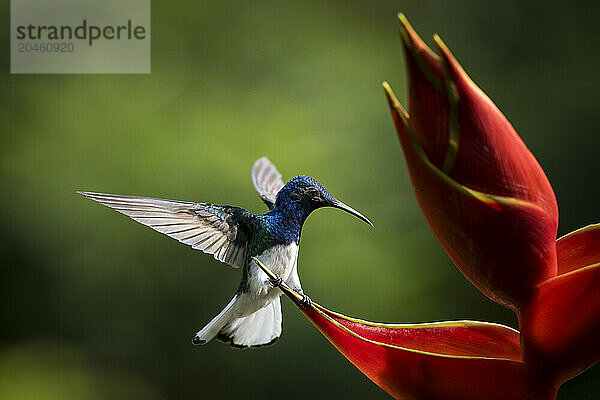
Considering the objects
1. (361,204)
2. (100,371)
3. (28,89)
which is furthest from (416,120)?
(28,89)

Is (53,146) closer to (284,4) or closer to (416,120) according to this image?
(284,4)

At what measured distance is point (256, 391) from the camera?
184 cm

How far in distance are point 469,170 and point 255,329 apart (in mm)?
463

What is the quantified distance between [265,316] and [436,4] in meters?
1.57

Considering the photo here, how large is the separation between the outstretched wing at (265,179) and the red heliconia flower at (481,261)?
0.48 m

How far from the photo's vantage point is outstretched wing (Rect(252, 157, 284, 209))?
A: 906mm

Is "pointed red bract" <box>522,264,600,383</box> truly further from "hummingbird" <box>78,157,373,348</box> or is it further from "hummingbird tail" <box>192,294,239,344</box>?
"hummingbird tail" <box>192,294,239,344</box>

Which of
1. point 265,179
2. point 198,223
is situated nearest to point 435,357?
point 198,223

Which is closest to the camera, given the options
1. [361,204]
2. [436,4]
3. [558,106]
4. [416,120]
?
[416,120]

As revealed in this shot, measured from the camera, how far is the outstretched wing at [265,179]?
0.91m

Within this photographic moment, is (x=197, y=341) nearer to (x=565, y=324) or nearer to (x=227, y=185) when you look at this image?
(x=565, y=324)

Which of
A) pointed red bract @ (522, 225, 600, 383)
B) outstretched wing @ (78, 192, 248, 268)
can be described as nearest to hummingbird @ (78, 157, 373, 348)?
outstretched wing @ (78, 192, 248, 268)

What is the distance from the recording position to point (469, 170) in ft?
1.17

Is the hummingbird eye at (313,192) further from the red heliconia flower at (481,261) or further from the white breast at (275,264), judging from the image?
the red heliconia flower at (481,261)
